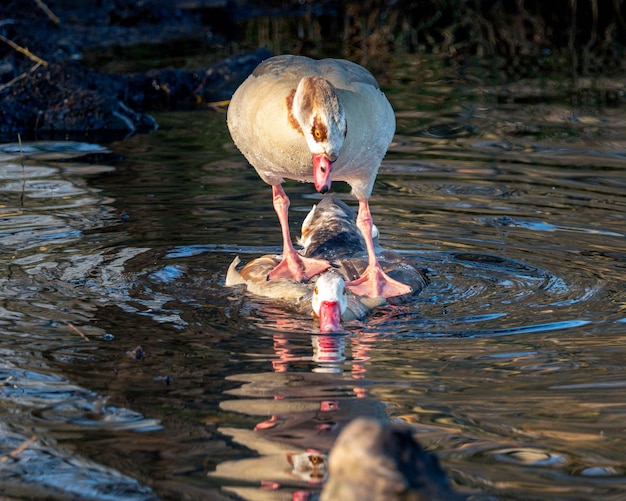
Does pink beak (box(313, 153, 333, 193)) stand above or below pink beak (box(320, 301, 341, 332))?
above

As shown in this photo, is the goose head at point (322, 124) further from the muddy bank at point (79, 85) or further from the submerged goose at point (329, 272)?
the muddy bank at point (79, 85)

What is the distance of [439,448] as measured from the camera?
15.3 ft

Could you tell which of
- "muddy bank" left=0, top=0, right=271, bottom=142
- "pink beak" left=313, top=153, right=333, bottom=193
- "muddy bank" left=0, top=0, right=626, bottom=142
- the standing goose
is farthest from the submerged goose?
"muddy bank" left=0, top=0, right=626, bottom=142

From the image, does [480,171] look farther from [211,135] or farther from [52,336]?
[52,336]

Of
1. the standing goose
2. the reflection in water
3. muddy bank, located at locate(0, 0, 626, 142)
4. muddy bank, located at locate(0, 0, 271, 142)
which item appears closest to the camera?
the reflection in water

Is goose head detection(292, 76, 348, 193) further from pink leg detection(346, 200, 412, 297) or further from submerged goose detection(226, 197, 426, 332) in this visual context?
pink leg detection(346, 200, 412, 297)

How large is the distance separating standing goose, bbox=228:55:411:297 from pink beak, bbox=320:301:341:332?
67 cm

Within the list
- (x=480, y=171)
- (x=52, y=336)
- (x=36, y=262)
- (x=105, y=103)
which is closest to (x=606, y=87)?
(x=480, y=171)

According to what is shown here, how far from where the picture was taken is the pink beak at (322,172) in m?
6.58

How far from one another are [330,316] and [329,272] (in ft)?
1.68

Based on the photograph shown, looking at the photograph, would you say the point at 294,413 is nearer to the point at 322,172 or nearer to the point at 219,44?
the point at 322,172

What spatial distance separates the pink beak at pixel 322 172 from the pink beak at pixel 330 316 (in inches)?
26.0

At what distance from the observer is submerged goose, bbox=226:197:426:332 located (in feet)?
21.9

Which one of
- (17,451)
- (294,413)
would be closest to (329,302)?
(294,413)
